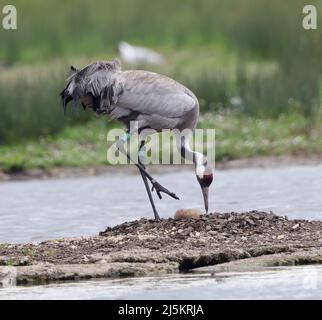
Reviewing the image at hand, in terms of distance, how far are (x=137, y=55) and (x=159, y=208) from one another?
31.7 feet

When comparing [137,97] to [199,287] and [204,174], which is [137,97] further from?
[199,287]

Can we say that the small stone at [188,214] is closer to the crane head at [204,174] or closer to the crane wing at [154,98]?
the crane head at [204,174]

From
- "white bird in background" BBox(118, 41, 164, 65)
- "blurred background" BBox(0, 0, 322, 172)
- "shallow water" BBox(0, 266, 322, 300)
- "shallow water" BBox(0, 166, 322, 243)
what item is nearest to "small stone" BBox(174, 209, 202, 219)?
"shallow water" BBox(0, 166, 322, 243)

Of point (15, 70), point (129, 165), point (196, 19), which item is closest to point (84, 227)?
point (129, 165)

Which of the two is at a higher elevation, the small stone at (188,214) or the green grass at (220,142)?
the small stone at (188,214)

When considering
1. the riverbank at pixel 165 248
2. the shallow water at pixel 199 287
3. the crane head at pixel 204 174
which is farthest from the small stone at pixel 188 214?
the shallow water at pixel 199 287

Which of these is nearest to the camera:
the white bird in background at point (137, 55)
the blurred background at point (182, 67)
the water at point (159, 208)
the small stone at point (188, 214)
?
the water at point (159, 208)

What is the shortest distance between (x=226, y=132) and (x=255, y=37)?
4539 mm

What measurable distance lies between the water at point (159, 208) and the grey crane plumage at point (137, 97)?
1.50 meters

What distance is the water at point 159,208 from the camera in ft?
33.8

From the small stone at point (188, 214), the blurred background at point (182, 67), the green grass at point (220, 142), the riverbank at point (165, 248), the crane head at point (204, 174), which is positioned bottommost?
the green grass at point (220, 142)

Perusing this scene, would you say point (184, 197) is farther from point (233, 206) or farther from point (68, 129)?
point (68, 129)

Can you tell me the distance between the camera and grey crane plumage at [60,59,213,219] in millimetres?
13438
